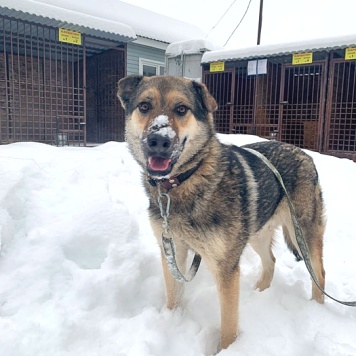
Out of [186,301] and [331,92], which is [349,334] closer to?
[186,301]

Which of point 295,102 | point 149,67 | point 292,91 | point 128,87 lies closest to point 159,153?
point 128,87

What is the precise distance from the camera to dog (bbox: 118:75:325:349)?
216 centimetres

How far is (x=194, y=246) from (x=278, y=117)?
293 inches

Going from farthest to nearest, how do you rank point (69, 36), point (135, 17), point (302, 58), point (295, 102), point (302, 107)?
point (135, 17), point (295, 102), point (302, 107), point (302, 58), point (69, 36)

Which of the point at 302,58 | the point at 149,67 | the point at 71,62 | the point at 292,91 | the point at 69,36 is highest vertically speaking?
the point at 149,67

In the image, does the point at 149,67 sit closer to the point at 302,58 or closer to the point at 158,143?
the point at 302,58

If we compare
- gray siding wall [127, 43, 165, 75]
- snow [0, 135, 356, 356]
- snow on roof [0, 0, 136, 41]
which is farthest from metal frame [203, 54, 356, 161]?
snow [0, 135, 356, 356]

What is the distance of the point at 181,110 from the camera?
2.28 metres

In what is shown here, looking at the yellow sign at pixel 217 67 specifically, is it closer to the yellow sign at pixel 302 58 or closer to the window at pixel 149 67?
the yellow sign at pixel 302 58

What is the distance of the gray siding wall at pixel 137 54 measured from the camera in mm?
12370

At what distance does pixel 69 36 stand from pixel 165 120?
627 centimetres

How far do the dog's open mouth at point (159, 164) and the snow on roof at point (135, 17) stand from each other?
11.7m

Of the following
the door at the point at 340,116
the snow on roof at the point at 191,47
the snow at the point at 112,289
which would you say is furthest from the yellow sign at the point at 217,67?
the snow at the point at 112,289

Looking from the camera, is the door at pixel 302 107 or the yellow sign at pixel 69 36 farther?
the door at pixel 302 107
